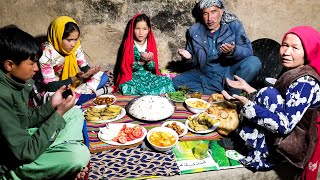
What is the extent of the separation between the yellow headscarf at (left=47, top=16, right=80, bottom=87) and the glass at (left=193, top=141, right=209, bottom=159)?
2.41m

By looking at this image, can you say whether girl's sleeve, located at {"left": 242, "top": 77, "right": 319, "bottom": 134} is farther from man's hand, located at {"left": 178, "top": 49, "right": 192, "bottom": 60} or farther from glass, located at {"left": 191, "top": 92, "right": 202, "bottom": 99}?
man's hand, located at {"left": 178, "top": 49, "right": 192, "bottom": 60}

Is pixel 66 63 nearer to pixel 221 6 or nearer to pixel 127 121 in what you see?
pixel 127 121

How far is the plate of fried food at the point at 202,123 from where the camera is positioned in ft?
12.8

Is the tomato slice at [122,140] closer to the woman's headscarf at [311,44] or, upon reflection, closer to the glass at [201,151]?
the glass at [201,151]

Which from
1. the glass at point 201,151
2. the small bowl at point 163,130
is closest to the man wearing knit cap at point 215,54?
the small bowl at point 163,130

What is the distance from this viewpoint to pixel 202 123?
3.99 meters

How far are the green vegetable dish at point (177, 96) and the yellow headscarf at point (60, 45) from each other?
5.33 feet

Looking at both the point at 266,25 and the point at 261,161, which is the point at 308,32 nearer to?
the point at 261,161

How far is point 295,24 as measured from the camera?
20.1ft

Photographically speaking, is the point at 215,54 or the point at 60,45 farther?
the point at 215,54

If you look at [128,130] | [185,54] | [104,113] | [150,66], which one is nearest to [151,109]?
[128,130]

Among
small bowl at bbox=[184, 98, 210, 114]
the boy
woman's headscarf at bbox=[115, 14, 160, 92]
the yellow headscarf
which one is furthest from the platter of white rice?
the boy

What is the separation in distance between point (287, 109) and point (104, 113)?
2478 millimetres

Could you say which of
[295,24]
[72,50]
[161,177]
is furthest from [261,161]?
[295,24]
